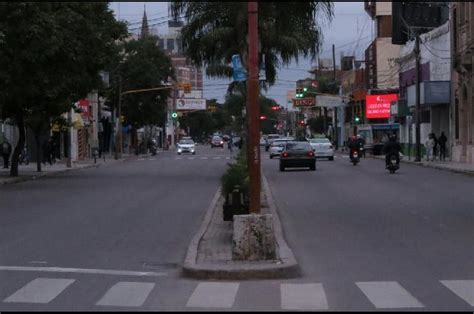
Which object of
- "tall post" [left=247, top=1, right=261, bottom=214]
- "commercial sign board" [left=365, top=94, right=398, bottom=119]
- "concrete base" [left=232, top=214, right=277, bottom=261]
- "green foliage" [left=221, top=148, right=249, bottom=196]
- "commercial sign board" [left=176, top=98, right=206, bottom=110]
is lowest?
"concrete base" [left=232, top=214, right=277, bottom=261]

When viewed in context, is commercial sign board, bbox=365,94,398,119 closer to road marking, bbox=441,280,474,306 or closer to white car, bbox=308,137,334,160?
white car, bbox=308,137,334,160

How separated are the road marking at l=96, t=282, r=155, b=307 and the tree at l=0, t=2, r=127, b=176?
66.8 feet

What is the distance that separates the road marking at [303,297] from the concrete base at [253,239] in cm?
142

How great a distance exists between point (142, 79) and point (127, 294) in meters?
70.8

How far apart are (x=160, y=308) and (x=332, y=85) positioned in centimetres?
10886

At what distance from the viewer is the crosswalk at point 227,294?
32.1 ft

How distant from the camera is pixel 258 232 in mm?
12555

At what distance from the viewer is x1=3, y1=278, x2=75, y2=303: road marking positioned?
10160 mm

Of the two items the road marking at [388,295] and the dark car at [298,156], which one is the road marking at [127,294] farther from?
the dark car at [298,156]

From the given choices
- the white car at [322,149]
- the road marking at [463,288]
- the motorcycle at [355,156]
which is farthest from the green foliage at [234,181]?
the white car at [322,149]

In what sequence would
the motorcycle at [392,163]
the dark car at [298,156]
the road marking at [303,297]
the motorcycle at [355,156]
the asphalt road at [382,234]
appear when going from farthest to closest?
the motorcycle at [355,156]
the dark car at [298,156]
the motorcycle at [392,163]
the asphalt road at [382,234]
the road marking at [303,297]

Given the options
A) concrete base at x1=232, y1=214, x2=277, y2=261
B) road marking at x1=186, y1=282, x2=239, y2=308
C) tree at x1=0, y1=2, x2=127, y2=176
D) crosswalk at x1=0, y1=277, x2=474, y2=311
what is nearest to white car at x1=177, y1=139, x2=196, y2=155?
tree at x1=0, y1=2, x2=127, y2=176

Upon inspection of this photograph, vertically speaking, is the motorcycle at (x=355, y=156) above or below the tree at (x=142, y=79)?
below

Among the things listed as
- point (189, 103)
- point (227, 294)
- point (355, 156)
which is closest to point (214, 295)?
point (227, 294)
